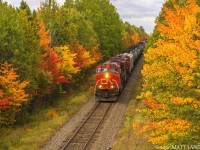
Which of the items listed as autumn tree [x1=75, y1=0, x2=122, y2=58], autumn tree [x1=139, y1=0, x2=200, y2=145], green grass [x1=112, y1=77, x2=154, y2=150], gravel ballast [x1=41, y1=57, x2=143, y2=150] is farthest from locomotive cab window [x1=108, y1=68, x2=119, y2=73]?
autumn tree [x1=75, y1=0, x2=122, y2=58]

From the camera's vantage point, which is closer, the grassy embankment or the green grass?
the green grass

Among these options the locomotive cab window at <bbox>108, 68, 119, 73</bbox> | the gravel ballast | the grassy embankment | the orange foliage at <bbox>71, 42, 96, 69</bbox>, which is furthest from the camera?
the orange foliage at <bbox>71, 42, 96, 69</bbox>

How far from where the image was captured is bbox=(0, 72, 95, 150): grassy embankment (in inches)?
968

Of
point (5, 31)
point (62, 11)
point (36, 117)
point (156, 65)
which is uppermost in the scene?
point (62, 11)

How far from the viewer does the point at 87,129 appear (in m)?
28.1

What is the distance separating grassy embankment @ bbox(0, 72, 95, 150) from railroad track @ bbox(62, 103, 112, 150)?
221 centimetres

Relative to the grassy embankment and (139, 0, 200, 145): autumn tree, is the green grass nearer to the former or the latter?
the grassy embankment

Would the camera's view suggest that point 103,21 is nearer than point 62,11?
No

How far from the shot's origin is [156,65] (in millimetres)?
17578

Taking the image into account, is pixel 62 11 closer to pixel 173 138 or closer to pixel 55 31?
pixel 55 31

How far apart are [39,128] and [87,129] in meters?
4.80

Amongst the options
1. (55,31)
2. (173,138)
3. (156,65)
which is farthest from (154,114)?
(55,31)

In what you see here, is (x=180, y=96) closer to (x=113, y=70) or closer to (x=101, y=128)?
(x=101, y=128)

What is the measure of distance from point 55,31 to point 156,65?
32.0 metres
